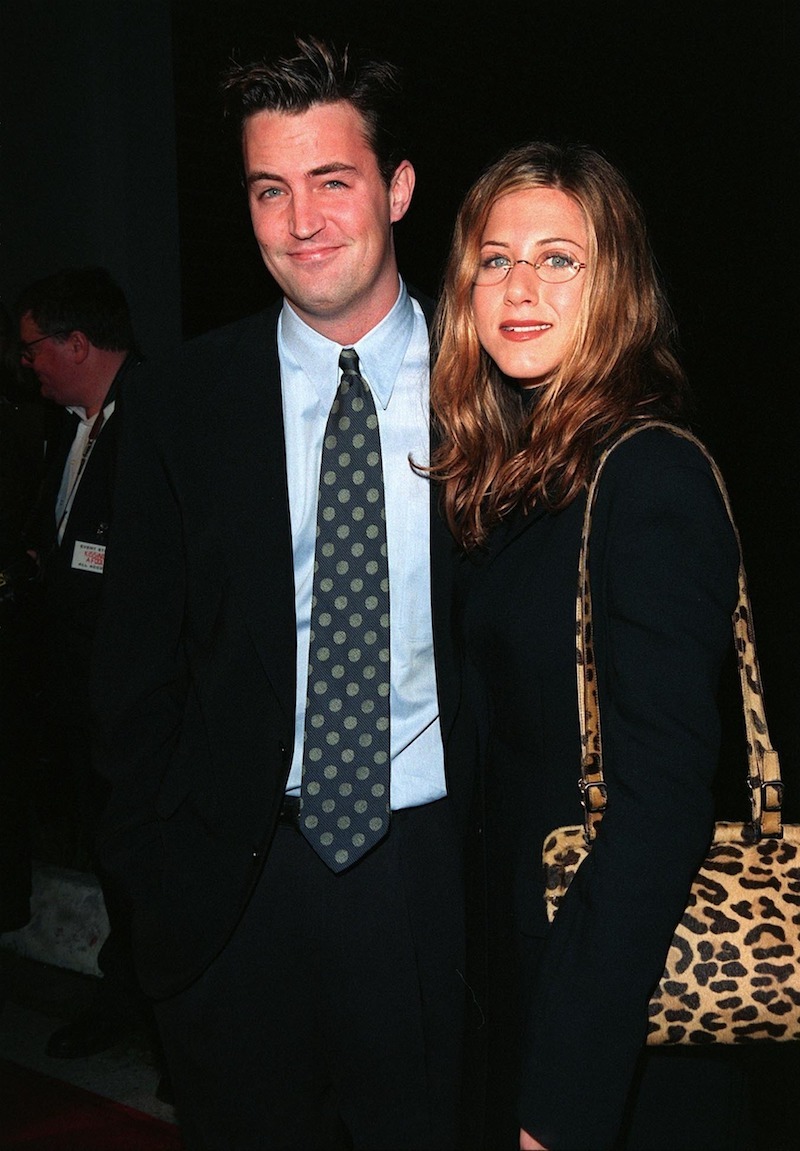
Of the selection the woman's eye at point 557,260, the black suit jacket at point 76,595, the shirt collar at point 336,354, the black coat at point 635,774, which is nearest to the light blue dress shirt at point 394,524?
the shirt collar at point 336,354

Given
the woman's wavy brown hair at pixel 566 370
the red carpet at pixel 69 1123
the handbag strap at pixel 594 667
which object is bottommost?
→ the red carpet at pixel 69 1123

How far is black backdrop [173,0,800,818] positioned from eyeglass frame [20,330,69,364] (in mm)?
1207

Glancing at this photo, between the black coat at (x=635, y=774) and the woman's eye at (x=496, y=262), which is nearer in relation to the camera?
the black coat at (x=635, y=774)

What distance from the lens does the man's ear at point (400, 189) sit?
1944 mm

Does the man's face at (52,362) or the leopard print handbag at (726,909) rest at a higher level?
the man's face at (52,362)

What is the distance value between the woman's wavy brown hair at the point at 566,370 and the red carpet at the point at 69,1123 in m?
1.94

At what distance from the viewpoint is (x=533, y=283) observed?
1.57 meters

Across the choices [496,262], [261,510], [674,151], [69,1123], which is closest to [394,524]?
[261,510]

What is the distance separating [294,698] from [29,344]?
7.78ft

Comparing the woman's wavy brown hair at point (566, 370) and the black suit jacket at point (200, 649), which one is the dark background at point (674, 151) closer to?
the woman's wavy brown hair at point (566, 370)

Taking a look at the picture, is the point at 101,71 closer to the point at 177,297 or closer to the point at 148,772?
the point at 177,297

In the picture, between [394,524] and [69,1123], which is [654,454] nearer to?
[394,524]

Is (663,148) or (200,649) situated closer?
(200,649)

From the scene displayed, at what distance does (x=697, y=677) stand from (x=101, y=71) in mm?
3699
